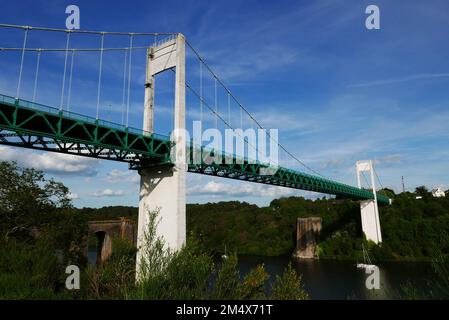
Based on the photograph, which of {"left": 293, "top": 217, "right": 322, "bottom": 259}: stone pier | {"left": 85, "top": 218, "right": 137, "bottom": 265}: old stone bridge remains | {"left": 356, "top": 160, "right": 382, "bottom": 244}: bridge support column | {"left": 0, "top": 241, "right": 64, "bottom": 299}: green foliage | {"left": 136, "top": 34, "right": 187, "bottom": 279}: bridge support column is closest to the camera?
{"left": 0, "top": 241, "right": 64, "bottom": 299}: green foliage

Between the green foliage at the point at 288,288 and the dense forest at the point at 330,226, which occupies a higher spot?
the dense forest at the point at 330,226

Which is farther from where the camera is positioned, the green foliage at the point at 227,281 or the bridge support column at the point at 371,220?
the bridge support column at the point at 371,220

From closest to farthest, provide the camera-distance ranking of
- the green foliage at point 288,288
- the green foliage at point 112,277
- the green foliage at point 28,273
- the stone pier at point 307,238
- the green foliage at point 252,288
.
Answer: the green foliage at point 288,288 → the green foliage at point 252,288 → the green foliage at point 112,277 → the green foliage at point 28,273 → the stone pier at point 307,238

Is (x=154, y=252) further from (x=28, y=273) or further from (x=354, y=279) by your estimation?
(x=354, y=279)

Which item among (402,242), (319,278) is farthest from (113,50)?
(402,242)

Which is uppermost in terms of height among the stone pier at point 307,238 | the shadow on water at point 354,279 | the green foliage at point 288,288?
the stone pier at point 307,238

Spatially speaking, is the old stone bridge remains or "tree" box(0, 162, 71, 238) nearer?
"tree" box(0, 162, 71, 238)

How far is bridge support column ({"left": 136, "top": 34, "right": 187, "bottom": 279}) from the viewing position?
2711 cm

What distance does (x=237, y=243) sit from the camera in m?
95.6

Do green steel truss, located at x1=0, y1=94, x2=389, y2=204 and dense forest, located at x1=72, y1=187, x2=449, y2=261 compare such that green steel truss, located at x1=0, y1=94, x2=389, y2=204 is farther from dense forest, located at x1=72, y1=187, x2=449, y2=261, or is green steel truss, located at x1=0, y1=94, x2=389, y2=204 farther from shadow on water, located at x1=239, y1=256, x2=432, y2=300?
dense forest, located at x1=72, y1=187, x2=449, y2=261

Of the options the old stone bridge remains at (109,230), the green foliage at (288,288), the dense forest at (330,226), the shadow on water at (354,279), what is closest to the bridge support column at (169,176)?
the shadow on water at (354,279)

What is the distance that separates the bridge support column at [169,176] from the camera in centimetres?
2711

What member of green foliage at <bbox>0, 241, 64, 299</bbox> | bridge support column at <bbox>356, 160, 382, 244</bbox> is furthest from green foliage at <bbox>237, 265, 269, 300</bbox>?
bridge support column at <bbox>356, 160, 382, 244</bbox>

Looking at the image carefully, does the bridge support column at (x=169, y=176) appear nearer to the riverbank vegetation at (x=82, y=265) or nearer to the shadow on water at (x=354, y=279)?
the riverbank vegetation at (x=82, y=265)
